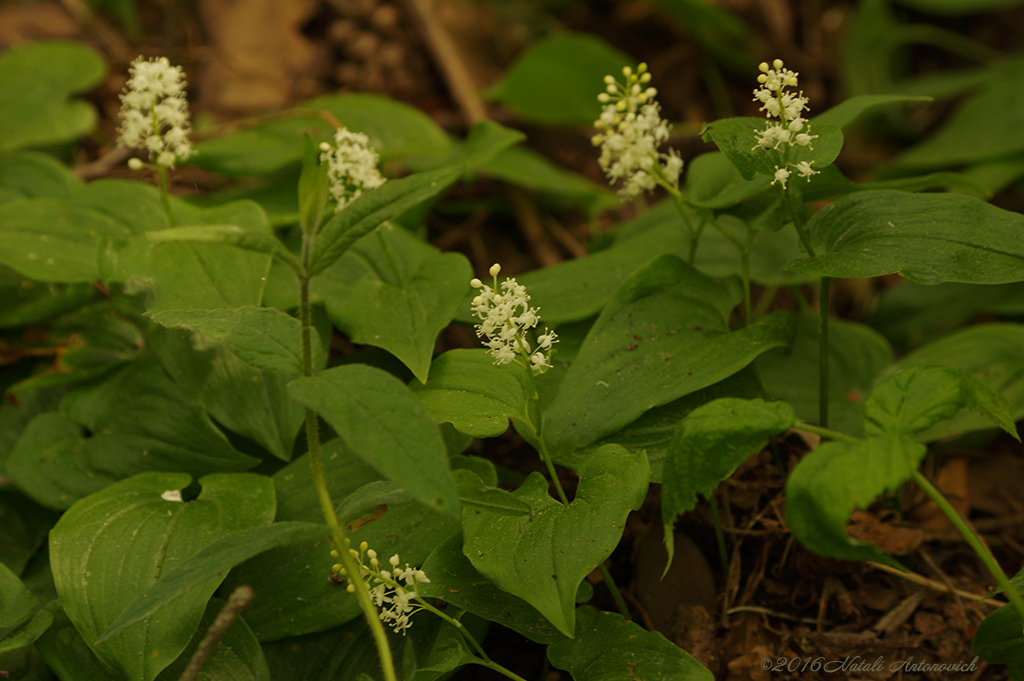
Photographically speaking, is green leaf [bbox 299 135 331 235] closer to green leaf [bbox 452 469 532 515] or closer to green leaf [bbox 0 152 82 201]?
green leaf [bbox 452 469 532 515]

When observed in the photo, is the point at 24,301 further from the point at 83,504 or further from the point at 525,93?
the point at 525,93

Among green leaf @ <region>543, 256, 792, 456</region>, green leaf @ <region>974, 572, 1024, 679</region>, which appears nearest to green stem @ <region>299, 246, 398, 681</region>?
Answer: green leaf @ <region>543, 256, 792, 456</region>

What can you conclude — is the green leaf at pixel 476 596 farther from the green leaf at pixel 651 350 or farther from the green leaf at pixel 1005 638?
the green leaf at pixel 1005 638

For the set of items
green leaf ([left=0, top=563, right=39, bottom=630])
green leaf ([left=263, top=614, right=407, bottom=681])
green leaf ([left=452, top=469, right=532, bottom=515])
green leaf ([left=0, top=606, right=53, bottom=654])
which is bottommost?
green leaf ([left=263, top=614, right=407, bottom=681])

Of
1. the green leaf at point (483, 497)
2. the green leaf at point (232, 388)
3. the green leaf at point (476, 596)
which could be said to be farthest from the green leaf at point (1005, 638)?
the green leaf at point (232, 388)

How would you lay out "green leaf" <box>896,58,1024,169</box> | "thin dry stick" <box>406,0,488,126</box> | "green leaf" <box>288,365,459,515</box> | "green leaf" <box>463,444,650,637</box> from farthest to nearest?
"thin dry stick" <box>406,0,488,126</box>
"green leaf" <box>896,58,1024,169</box>
"green leaf" <box>463,444,650,637</box>
"green leaf" <box>288,365,459,515</box>

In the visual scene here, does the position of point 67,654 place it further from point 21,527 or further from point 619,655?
point 619,655
